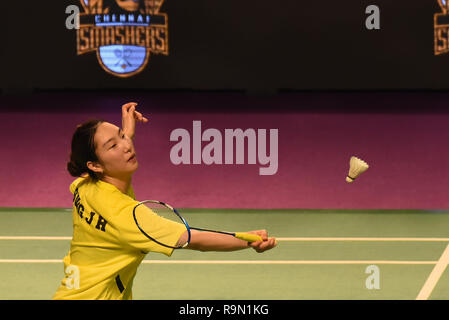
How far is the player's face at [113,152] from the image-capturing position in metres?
3.43

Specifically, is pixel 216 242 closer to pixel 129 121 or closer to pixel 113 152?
pixel 113 152

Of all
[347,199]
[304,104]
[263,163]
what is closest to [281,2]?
[304,104]

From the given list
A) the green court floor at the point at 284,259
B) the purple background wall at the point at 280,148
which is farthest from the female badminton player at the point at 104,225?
the purple background wall at the point at 280,148

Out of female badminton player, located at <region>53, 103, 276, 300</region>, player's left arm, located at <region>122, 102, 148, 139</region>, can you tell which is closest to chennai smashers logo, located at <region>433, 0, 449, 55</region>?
player's left arm, located at <region>122, 102, 148, 139</region>

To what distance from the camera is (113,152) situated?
3430 millimetres

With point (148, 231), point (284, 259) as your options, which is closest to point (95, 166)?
point (148, 231)

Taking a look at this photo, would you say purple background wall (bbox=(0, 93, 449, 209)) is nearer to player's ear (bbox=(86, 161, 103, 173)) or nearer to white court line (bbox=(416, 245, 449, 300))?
white court line (bbox=(416, 245, 449, 300))

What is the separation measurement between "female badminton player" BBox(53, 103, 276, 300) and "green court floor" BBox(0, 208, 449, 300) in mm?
2641

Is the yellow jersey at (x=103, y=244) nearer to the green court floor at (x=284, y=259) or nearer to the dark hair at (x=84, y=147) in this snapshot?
the dark hair at (x=84, y=147)

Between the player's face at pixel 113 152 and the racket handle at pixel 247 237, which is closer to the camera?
the racket handle at pixel 247 237

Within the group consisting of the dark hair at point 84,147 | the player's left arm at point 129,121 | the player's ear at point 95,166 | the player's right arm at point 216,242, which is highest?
the player's left arm at point 129,121

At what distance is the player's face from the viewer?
3434mm

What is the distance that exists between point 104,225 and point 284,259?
4.05m

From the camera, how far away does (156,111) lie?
9.84 meters
